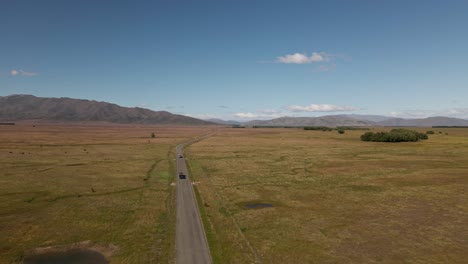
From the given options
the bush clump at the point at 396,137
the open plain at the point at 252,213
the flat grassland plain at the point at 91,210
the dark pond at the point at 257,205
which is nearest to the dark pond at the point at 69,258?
the open plain at the point at 252,213

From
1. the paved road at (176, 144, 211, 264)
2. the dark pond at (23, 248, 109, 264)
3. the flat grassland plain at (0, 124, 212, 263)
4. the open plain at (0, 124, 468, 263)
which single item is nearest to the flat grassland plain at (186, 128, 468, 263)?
the open plain at (0, 124, 468, 263)

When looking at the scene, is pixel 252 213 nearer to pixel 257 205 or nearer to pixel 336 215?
pixel 257 205

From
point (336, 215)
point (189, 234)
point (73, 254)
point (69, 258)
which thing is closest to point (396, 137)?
point (336, 215)

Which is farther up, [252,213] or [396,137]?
[396,137]

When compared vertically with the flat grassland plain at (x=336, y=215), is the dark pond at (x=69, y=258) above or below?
below

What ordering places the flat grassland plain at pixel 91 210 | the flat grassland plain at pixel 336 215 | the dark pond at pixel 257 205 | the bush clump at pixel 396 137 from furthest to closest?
the bush clump at pixel 396 137 < the dark pond at pixel 257 205 < the flat grassland plain at pixel 91 210 < the flat grassland plain at pixel 336 215

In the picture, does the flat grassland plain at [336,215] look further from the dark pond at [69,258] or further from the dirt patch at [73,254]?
the dark pond at [69,258]
